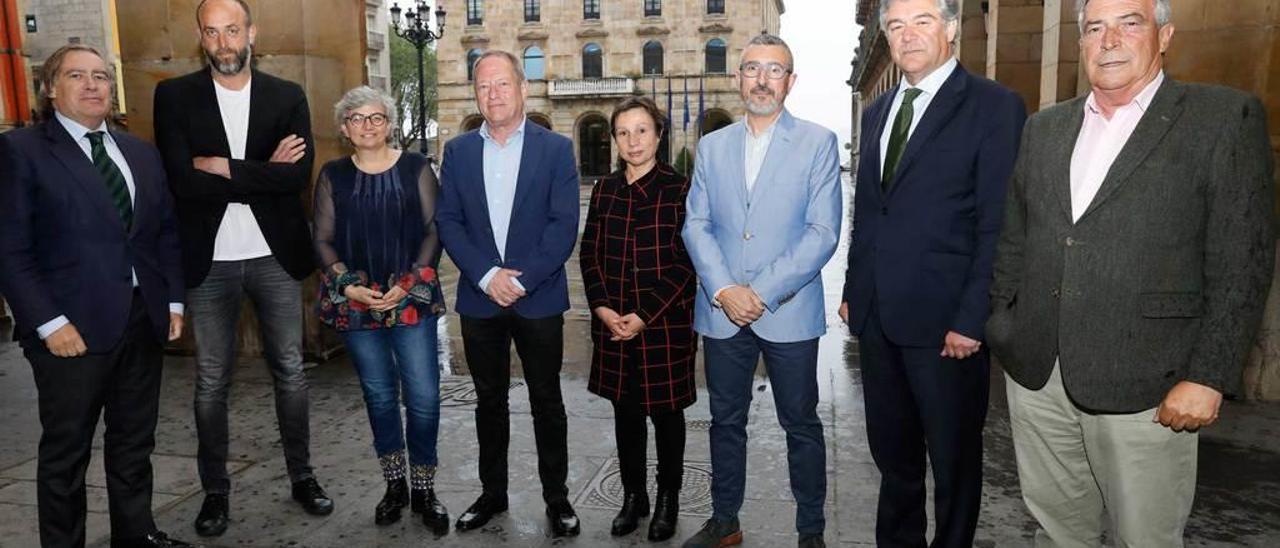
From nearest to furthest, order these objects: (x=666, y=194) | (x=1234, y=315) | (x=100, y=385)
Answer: (x=1234, y=315), (x=100, y=385), (x=666, y=194)

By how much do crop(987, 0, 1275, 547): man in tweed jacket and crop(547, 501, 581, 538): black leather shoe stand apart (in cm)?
206

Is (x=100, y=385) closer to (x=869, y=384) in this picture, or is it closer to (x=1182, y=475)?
(x=869, y=384)

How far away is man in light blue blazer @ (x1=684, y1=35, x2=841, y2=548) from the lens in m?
3.47

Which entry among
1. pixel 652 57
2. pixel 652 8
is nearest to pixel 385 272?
pixel 652 57

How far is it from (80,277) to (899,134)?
10.9 feet

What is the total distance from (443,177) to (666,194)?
3.54 ft

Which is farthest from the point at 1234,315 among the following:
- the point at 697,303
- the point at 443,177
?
the point at 443,177

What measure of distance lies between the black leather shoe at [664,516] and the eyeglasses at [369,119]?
217 centimetres

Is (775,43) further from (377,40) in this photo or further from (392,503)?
(377,40)

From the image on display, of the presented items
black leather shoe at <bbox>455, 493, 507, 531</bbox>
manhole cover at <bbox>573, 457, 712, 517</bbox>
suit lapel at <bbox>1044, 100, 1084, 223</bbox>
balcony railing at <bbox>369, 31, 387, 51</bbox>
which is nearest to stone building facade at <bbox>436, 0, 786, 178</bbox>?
balcony railing at <bbox>369, 31, 387, 51</bbox>

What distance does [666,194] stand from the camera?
371 centimetres

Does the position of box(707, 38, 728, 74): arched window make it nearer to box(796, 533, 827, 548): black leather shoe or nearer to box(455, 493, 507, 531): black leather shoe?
box(455, 493, 507, 531): black leather shoe

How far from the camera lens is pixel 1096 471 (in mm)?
2701

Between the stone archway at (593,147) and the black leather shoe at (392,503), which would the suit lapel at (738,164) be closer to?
the black leather shoe at (392,503)
